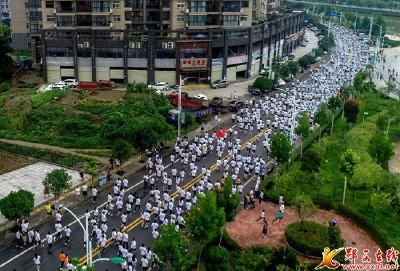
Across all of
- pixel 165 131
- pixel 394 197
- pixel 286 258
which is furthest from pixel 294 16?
pixel 286 258

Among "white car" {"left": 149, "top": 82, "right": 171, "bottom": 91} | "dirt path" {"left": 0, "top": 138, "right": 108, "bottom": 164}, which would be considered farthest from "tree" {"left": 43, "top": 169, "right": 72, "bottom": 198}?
"white car" {"left": 149, "top": 82, "right": 171, "bottom": 91}

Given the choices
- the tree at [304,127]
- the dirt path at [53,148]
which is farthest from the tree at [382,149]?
the dirt path at [53,148]

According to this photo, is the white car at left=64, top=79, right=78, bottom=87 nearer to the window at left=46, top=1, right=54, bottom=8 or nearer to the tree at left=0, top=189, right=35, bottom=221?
the window at left=46, top=1, right=54, bottom=8

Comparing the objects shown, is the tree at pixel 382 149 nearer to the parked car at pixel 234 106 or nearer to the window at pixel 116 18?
the parked car at pixel 234 106

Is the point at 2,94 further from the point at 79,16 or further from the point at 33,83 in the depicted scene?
the point at 79,16

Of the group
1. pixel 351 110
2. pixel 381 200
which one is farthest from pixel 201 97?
pixel 381 200
